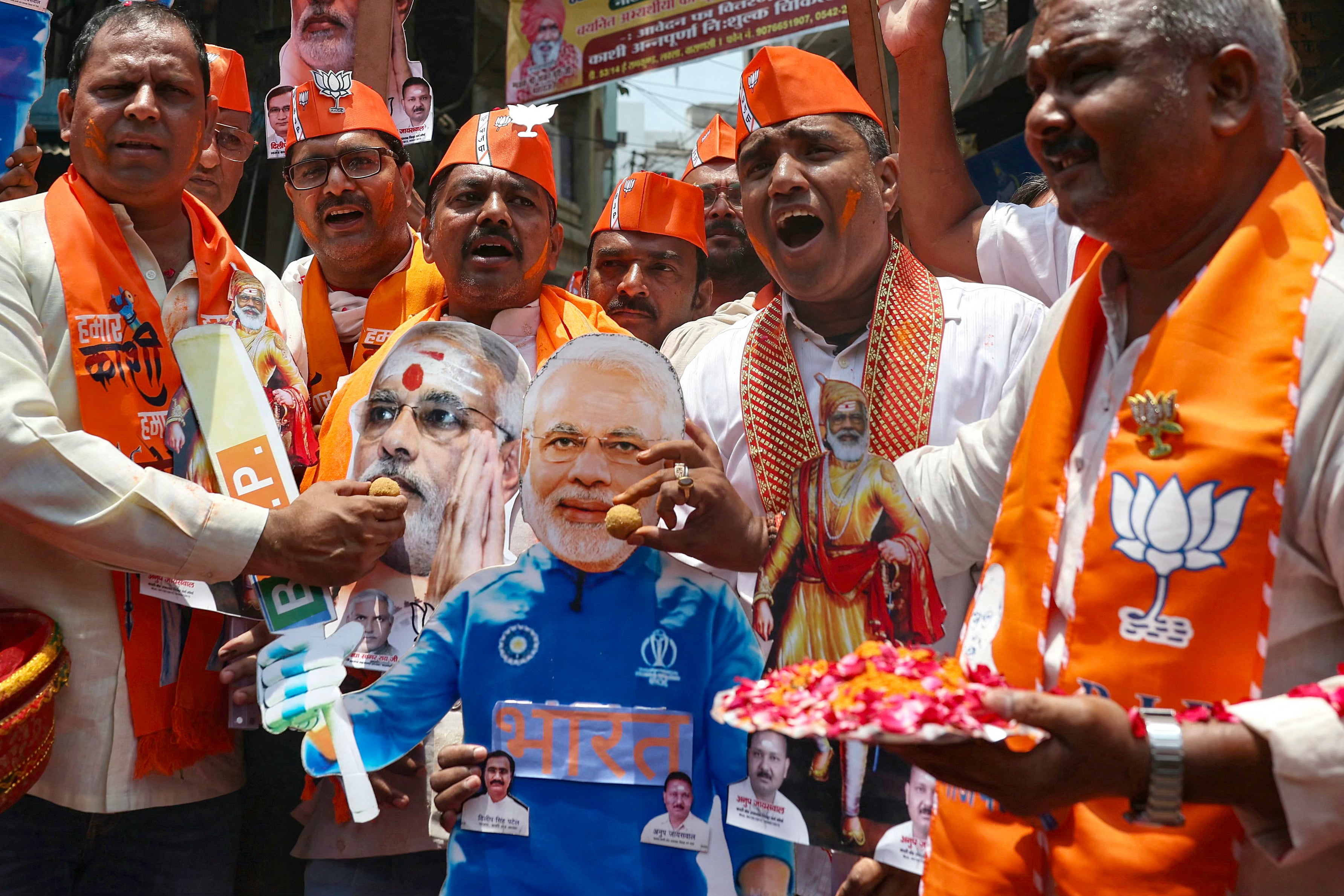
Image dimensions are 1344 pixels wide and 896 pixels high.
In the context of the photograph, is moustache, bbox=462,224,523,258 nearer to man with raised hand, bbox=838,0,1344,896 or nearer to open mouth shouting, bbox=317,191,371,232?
open mouth shouting, bbox=317,191,371,232

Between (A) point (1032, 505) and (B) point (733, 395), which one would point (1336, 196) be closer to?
(B) point (733, 395)

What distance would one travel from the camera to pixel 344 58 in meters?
4.59

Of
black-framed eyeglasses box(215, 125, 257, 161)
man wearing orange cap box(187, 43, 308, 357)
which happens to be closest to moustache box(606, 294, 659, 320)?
man wearing orange cap box(187, 43, 308, 357)

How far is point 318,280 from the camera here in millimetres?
4027

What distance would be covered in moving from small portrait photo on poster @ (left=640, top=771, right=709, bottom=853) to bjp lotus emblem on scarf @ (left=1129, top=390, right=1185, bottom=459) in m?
1.09

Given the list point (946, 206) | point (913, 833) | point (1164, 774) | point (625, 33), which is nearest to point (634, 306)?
point (946, 206)

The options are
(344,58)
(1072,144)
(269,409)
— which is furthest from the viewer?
(344,58)

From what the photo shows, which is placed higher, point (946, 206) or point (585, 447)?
point (946, 206)

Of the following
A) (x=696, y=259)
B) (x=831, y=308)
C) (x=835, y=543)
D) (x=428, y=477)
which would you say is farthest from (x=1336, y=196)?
(x=428, y=477)

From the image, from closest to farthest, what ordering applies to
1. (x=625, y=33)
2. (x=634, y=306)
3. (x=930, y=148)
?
(x=930, y=148)
(x=634, y=306)
(x=625, y=33)

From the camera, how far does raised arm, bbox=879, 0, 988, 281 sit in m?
3.02

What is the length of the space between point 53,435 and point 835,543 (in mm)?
1652

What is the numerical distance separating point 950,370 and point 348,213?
2.17m

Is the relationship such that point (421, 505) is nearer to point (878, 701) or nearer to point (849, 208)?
point (849, 208)
